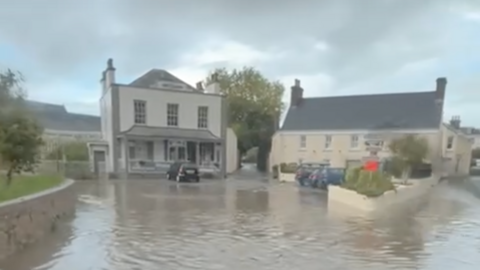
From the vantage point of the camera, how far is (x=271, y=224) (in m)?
13.3

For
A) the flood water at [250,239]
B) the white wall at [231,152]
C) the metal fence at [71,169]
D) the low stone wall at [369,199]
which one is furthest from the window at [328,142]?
the flood water at [250,239]

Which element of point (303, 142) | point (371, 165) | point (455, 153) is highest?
point (303, 142)

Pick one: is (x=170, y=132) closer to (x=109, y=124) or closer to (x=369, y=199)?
(x=109, y=124)

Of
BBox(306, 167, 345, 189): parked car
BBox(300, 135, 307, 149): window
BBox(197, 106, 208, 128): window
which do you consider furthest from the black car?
BBox(300, 135, 307, 149): window

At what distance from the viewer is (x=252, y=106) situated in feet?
184

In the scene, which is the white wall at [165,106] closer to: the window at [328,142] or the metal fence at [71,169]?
the metal fence at [71,169]

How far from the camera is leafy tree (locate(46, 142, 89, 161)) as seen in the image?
36.7 meters

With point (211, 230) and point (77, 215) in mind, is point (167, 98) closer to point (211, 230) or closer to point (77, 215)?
point (77, 215)

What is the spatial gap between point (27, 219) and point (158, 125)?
29.2m

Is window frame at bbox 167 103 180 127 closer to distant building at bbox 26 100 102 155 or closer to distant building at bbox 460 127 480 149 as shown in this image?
distant building at bbox 26 100 102 155

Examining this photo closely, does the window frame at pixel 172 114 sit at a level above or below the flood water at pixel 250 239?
above

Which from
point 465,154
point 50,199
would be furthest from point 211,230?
point 465,154

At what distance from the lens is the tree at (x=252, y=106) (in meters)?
53.0

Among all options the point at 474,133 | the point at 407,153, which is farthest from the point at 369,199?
the point at 474,133
